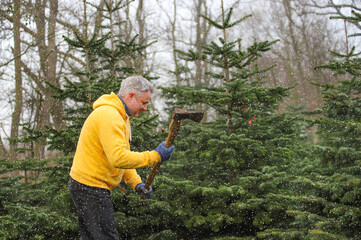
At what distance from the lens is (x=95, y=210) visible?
268 cm

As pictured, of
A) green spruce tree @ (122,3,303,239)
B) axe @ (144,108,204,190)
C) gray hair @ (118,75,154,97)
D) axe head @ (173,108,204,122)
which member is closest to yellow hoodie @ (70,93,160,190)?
gray hair @ (118,75,154,97)

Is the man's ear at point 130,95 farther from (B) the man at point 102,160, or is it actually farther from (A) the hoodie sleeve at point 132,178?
(A) the hoodie sleeve at point 132,178

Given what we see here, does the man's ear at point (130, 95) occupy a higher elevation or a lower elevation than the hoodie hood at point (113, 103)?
higher

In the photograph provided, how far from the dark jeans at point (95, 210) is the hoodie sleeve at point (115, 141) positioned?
361mm

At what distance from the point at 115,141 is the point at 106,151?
0.12 m

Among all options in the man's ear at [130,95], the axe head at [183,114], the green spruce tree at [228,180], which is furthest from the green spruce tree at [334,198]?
the man's ear at [130,95]

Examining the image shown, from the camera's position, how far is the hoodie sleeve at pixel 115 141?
8.38 ft

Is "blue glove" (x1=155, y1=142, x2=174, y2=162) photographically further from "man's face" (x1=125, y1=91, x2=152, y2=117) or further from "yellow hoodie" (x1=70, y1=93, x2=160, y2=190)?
"man's face" (x1=125, y1=91, x2=152, y2=117)

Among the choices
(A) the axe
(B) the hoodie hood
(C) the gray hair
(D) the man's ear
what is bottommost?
(A) the axe

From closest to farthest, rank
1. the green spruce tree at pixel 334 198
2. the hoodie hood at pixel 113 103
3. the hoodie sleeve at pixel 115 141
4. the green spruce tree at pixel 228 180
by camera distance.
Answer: the hoodie sleeve at pixel 115 141 → the hoodie hood at pixel 113 103 → the green spruce tree at pixel 334 198 → the green spruce tree at pixel 228 180

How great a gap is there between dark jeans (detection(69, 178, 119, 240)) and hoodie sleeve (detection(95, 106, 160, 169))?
36cm

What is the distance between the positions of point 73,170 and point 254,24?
88.4 feet

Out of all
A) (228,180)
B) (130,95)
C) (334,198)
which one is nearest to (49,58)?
(228,180)

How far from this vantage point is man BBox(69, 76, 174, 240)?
2.59 metres
